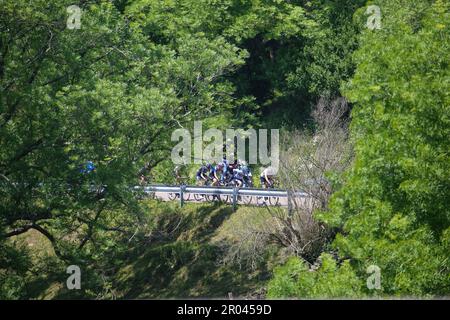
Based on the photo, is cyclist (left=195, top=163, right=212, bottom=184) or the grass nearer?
the grass

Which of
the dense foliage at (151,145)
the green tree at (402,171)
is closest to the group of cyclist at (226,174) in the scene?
the dense foliage at (151,145)

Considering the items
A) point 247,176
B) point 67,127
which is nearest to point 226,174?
Result: point 247,176

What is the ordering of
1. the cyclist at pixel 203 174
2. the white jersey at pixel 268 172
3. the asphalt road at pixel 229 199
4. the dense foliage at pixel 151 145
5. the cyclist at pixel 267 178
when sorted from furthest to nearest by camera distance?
the cyclist at pixel 203 174 < the cyclist at pixel 267 178 < the white jersey at pixel 268 172 < the asphalt road at pixel 229 199 < the dense foliage at pixel 151 145

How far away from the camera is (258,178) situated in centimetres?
3562

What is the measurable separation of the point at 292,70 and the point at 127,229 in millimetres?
17782

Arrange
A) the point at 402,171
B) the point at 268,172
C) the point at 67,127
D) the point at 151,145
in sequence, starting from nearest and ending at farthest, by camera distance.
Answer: the point at 402,171 → the point at 67,127 → the point at 151,145 → the point at 268,172

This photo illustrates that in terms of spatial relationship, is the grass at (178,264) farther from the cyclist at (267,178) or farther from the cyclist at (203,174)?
the cyclist at (203,174)

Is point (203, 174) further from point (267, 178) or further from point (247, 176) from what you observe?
point (267, 178)

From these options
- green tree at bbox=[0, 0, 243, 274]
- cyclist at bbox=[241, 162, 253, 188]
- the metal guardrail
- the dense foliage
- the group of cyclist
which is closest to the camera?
the dense foliage

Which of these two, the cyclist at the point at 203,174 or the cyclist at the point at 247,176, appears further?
the cyclist at the point at 203,174

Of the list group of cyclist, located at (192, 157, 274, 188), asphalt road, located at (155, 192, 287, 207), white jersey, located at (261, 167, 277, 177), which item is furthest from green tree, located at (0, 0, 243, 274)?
group of cyclist, located at (192, 157, 274, 188)

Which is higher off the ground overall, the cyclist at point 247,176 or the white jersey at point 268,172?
the white jersey at point 268,172

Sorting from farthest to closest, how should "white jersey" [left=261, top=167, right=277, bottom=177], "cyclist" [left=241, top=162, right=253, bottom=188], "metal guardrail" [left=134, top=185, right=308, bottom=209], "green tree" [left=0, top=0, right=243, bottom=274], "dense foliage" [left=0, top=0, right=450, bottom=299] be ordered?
"cyclist" [left=241, top=162, right=253, bottom=188]
"white jersey" [left=261, top=167, right=277, bottom=177]
"metal guardrail" [left=134, top=185, right=308, bottom=209]
"green tree" [left=0, top=0, right=243, bottom=274]
"dense foliage" [left=0, top=0, right=450, bottom=299]

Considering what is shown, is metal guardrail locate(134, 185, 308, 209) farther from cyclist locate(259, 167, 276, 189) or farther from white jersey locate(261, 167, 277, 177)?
white jersey locate(261, 167, 277, 177)
